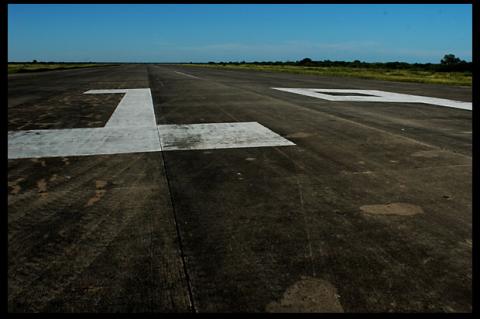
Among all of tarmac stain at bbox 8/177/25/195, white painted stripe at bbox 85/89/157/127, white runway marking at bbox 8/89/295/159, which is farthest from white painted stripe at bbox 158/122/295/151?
tarmac stain at bbox 8/177/25/195

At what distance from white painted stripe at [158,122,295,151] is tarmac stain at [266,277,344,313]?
13.1 feet

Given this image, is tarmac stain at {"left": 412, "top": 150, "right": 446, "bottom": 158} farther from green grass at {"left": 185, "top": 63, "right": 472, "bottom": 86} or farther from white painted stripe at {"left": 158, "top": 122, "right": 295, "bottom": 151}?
green grass at {"left": 185, "top": 63, "right": 472, "bottom": 86}

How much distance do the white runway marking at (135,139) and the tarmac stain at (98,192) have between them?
1.51m

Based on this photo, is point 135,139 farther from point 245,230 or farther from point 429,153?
point 429,153

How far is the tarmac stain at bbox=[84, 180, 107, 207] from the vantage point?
12.1ft

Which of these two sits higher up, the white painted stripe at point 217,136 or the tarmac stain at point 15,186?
the white painted stripe at point 217,136

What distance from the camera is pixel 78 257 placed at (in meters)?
2.64

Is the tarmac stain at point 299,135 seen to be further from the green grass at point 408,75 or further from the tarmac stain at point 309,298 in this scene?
the green grass at point 408,75

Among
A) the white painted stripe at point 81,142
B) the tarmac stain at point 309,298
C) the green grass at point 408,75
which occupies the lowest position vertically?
the tarmac stain at point 309,298

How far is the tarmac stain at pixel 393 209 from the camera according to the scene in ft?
11.2

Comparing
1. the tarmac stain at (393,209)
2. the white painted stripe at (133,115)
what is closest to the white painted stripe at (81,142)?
the white painted stripe at (133,115)

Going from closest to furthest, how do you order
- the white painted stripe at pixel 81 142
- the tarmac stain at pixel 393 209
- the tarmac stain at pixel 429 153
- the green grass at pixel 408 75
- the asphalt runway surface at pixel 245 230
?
A: the asphalt runway surface at pixel 245 230 < the tarmac stain at pixel 393 209 < the tarmac stain at pixel 429 153 < the white painted stripe at pixel 81 142 < the green grass at pixel 408 75

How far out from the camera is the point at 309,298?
2193 millimetres
